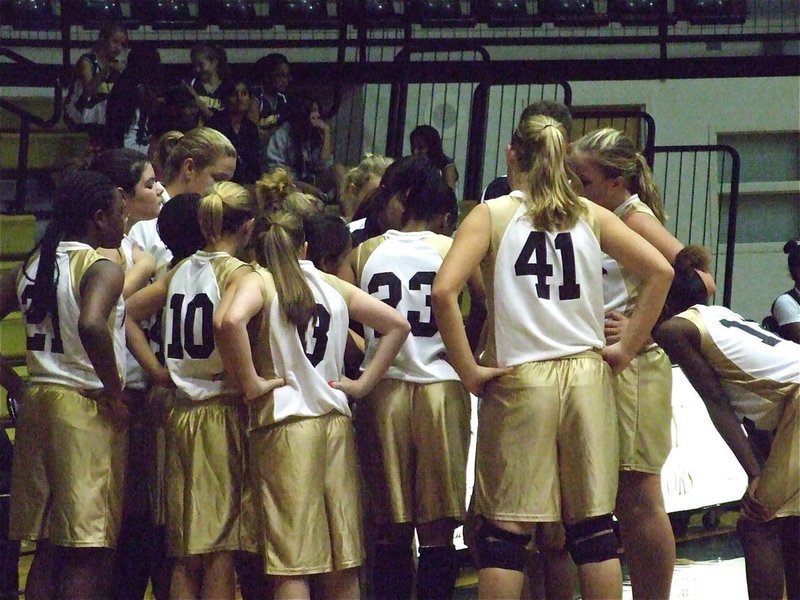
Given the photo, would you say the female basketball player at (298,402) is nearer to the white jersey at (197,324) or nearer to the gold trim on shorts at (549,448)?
the white jersey at (197,324)

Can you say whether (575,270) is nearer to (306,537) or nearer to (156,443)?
(306,537)

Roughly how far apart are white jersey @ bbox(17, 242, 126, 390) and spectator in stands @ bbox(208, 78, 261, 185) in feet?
12.3

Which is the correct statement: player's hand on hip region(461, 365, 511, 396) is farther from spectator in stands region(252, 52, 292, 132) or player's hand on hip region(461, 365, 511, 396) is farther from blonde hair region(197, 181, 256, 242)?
spectator in stands region(252, 52, 292, 132)

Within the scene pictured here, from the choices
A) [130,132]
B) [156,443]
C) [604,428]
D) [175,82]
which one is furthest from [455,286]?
[175,82]

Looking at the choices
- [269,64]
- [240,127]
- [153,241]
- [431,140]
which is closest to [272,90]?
[269,64]

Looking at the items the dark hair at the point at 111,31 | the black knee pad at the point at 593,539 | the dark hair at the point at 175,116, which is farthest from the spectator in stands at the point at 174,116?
the black knee pad at the point at 593,539

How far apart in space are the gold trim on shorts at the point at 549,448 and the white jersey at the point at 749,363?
0.47m

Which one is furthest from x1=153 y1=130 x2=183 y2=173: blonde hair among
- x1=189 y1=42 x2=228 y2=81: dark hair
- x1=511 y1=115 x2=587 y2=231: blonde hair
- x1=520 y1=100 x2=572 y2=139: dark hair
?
x1=189 y1=42 x2=228 y2=81: dark hair

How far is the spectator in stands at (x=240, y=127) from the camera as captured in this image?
25.1 ft

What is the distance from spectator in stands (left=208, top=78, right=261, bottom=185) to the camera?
302 inches

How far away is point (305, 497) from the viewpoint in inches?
149

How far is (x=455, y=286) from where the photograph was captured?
3.66m

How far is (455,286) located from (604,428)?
574 mm

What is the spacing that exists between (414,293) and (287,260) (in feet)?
1.63
